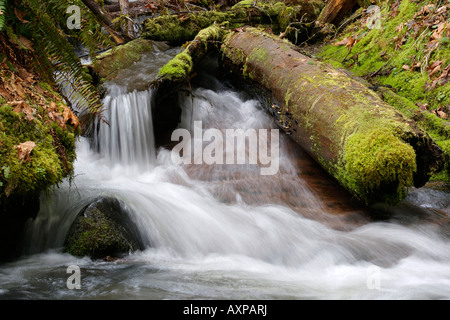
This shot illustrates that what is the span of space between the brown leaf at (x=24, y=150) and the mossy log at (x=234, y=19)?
6.01m

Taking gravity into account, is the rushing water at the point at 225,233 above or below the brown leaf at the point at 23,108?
below

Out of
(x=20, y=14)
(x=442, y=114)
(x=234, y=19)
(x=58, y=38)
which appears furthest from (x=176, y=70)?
(x=442, y=114)

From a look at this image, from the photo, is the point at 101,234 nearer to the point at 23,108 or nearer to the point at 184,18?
the point at 23,108

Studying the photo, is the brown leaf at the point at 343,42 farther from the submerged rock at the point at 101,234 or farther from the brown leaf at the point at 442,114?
the submerged rock at the point at 101,234

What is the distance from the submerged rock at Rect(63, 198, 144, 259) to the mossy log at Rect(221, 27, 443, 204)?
2413mm

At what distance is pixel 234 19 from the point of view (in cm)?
798

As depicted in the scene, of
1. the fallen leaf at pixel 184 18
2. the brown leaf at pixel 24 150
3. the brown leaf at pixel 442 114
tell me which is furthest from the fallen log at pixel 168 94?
the brown leaf at pixel 442 114

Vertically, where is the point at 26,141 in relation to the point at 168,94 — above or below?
below

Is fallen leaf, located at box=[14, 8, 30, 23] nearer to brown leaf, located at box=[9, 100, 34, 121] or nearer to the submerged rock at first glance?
brown leaf, located at box=[9, 100, 34, 121]

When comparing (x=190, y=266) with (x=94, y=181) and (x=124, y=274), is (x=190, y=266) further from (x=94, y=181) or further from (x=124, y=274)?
(x=94, y=181)

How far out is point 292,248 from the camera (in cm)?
340

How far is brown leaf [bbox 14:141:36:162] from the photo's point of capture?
94.5 inches

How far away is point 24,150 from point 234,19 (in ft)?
22.2

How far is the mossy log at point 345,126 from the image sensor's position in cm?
321
